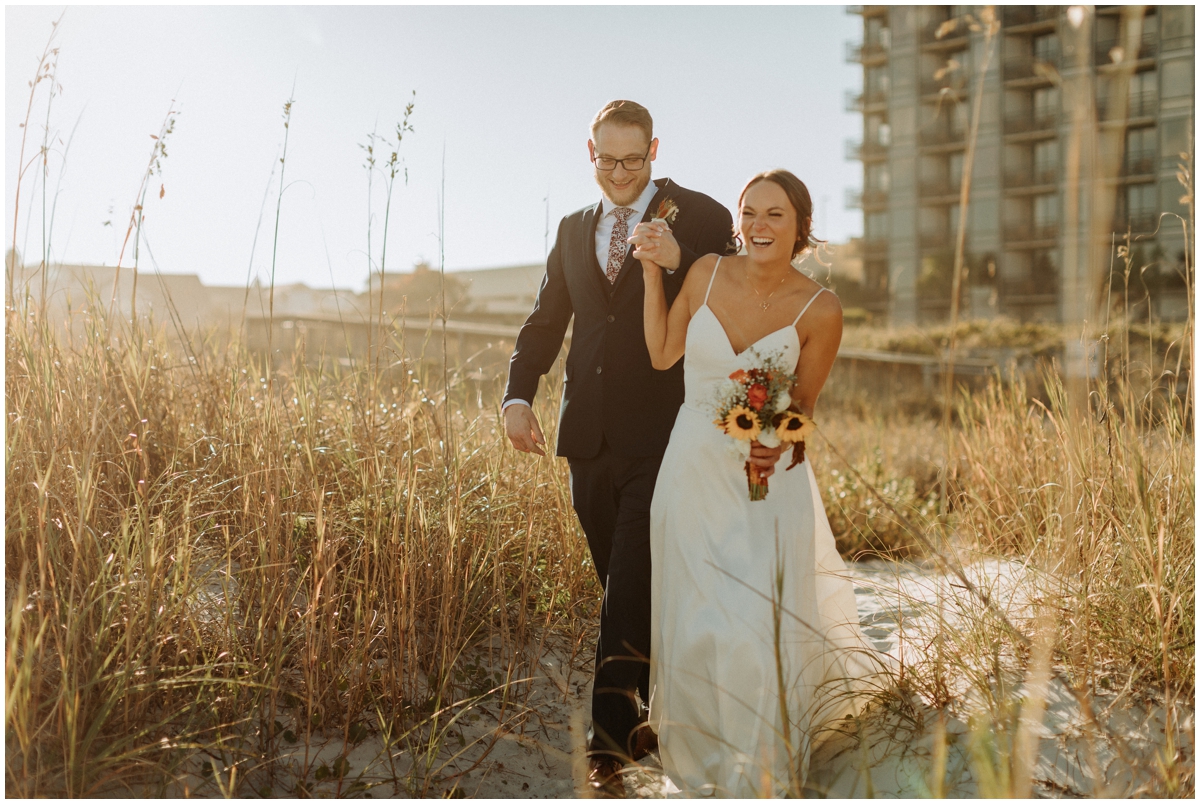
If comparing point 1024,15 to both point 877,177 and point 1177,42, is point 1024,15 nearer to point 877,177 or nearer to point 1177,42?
point 1177,42

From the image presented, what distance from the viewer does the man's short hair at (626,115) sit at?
10.1 ft

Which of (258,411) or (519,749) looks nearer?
(519,749)

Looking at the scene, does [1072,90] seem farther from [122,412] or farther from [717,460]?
A: [122,412]

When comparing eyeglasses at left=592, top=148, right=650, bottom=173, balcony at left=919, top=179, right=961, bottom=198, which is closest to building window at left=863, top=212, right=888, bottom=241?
balcony at left=919, top=179, right=961, bottom=198

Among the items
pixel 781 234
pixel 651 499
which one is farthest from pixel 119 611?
pixel 781 234

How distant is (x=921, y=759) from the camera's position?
264cm

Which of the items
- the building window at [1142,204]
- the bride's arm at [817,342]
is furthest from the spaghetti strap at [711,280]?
the building window at [1142,204]

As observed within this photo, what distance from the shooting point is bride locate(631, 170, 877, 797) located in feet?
8.79

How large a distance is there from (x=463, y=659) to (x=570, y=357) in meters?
1.26

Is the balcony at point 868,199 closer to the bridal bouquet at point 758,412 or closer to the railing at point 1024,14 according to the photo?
the railing at point 1024,14

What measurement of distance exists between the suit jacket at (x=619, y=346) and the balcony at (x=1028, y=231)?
32.3m

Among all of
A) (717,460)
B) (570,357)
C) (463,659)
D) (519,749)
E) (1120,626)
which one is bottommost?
(519,749)

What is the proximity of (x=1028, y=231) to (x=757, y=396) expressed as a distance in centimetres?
3338

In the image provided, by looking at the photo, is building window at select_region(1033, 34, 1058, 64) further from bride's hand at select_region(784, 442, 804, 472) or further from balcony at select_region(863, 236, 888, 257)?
bride's hand at select_region(784, 442, 804, 472)
